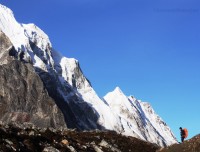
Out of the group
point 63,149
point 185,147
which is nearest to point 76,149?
point 63,149

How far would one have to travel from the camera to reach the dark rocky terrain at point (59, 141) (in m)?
37.8

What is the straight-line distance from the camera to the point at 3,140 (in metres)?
36.6

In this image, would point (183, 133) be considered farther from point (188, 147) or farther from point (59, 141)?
point (59, 141)

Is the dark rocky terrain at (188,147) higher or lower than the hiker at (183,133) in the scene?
lower

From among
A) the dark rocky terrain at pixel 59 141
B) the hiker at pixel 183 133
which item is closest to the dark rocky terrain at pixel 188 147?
the hiker at pixel 183 133

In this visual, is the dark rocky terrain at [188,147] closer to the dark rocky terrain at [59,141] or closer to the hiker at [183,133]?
the hiker at [183,133]

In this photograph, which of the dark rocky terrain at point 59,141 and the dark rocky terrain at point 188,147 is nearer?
the dark rocky terrain at point 59,141

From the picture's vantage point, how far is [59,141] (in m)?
45.0

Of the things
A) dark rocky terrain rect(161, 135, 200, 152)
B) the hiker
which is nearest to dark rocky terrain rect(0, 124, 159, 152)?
the hiker

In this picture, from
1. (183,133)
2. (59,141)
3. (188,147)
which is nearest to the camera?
(59,141)

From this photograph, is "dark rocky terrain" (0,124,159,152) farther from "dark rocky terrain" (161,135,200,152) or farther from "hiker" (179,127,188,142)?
"dark rocky terrain" (161,135,200,152)

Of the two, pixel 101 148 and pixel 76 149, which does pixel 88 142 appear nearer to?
pixel 101 148

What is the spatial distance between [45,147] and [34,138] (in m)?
2.06

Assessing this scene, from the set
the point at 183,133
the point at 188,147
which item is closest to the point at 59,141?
the point at 188,147
